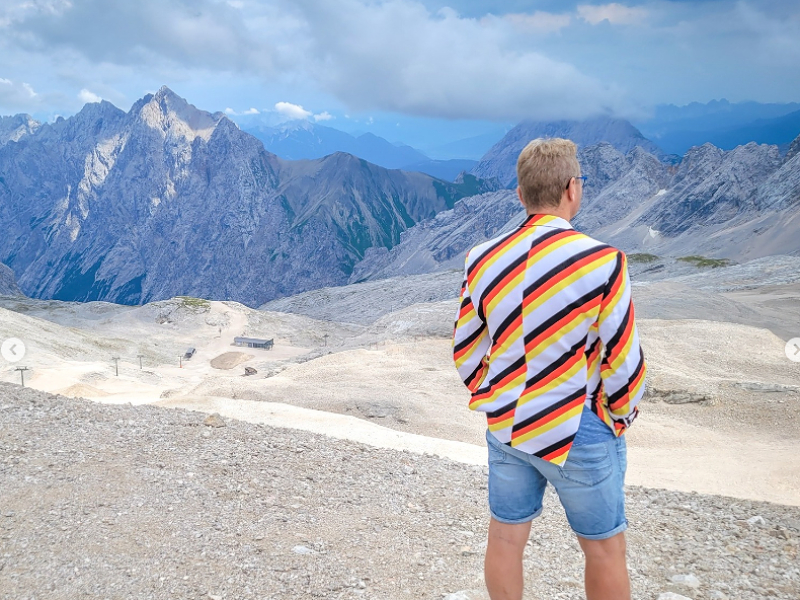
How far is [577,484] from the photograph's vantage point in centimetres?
360

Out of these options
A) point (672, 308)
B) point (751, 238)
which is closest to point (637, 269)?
point (751, 238)

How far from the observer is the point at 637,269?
114500mm

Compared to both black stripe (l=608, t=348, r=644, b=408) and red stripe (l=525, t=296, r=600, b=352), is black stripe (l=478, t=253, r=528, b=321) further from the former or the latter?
black stripe (l=608, t=348, r=644, b=408)

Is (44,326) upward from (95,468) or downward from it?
downward

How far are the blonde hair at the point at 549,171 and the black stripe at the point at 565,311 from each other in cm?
69

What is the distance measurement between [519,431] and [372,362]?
26.1m

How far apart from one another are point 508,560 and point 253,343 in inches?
2859

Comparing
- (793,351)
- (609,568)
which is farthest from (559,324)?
(793,351)

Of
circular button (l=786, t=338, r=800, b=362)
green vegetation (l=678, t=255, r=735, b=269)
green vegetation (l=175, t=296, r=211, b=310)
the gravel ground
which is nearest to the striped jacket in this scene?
the gravel ground

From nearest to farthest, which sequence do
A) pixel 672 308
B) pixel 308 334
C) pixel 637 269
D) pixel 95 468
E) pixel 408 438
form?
1. pixel 95 468
2. pixel 408 438
3. pixel 672 308
4. pixel 308 334
5. pixel 637 269

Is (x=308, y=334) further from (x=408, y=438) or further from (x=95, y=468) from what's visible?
(x=95, y=468)

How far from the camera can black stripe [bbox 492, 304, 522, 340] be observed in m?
3.57

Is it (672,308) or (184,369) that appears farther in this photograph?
(184,369)

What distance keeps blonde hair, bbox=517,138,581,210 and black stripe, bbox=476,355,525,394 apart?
1.00 m
